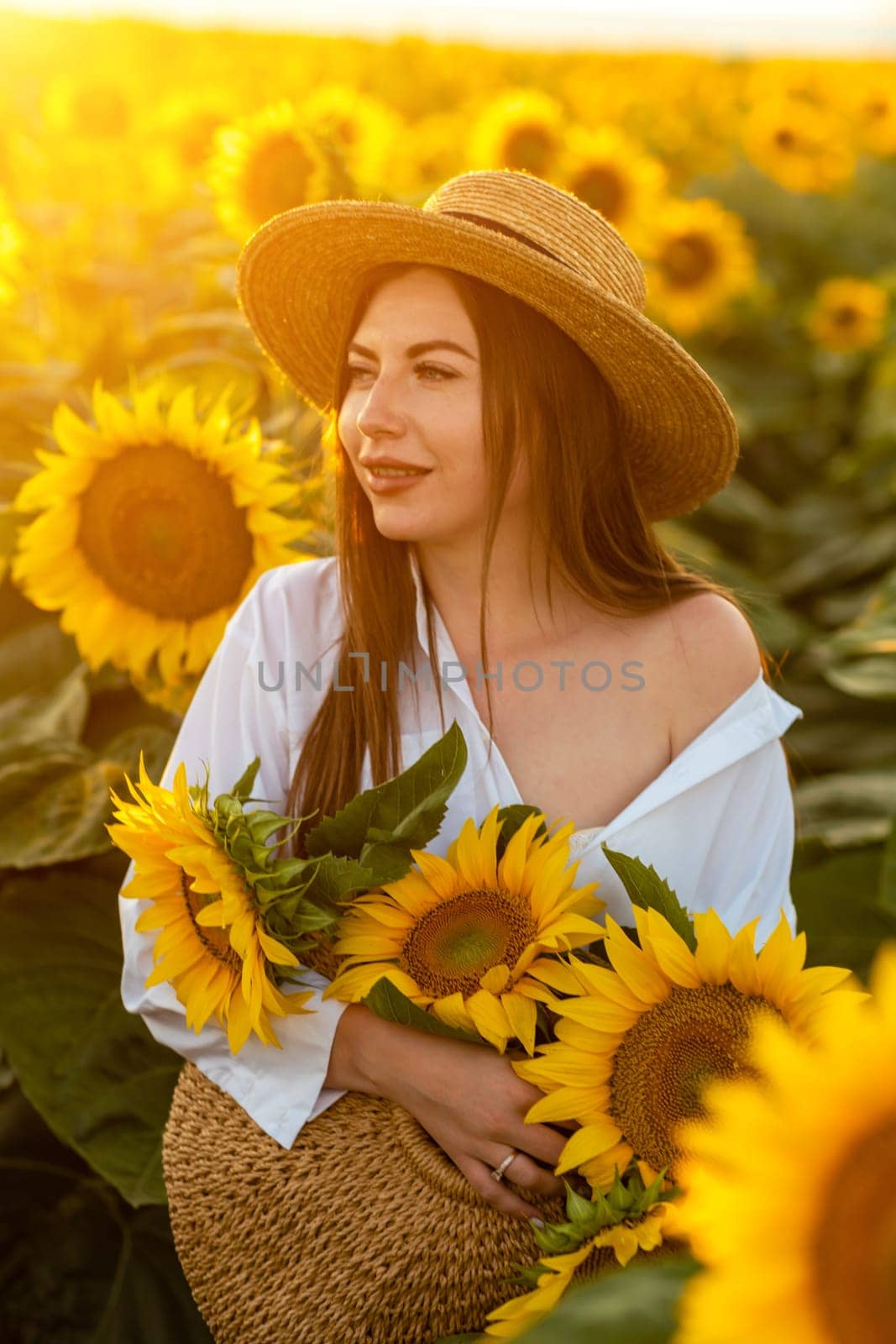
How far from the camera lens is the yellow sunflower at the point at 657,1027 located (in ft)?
3.93

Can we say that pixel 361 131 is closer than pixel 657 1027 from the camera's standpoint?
No

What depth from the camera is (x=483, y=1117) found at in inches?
51.4

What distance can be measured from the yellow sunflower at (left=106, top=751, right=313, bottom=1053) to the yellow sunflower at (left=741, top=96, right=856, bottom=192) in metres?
4.99

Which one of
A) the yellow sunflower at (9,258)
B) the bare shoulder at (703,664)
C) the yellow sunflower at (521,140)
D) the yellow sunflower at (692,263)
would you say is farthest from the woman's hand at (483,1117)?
the yellow sunflower at (692,263)

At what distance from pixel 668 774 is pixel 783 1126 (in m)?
1.00

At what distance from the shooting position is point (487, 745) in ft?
5.13

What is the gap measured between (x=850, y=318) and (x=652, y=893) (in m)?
4.06

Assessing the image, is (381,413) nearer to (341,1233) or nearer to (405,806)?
(405,806)

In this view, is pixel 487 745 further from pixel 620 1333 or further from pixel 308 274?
pixel 620 1333

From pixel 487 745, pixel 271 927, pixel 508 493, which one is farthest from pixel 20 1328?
pixel 508 493

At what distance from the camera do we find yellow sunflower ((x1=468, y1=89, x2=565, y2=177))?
12.4ft

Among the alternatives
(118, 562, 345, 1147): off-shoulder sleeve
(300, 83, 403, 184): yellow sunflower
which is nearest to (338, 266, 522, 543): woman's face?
(118, 562, 345, 1147): off-shoulder sleeve

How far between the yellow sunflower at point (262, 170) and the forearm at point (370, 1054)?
171 centimetres

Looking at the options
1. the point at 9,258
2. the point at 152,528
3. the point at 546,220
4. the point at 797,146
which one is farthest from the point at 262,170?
the point at 797,146
